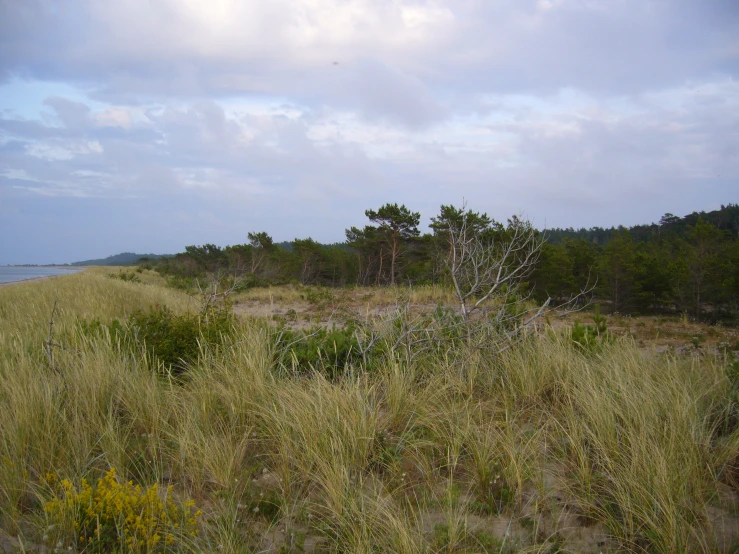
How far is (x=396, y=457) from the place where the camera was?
9.37ft

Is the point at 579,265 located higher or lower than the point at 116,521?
higher

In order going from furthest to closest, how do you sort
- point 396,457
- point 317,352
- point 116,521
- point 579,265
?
point 579,265, point 317,352, point 396,457, point 116,521

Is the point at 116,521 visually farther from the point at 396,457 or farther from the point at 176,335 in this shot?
the point at 176,335

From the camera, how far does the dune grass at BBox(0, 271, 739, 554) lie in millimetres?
2174

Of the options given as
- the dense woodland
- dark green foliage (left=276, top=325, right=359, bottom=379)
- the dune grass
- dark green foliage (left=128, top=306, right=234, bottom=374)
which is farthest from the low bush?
the dense woodland

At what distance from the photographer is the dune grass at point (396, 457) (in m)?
2.17

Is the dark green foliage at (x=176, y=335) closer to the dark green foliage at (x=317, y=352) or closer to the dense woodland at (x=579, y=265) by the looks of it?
the dark green foliage at (x=317, y=352)

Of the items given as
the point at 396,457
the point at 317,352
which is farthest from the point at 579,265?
the point at 396,457

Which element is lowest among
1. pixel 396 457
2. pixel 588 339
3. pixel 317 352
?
pixel 396 457

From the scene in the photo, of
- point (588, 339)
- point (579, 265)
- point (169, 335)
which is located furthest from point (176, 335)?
point (579, 265)

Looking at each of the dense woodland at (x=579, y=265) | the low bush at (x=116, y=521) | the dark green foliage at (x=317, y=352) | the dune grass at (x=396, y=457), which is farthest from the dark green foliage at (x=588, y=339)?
the dense woodland at (x=579, y=265)

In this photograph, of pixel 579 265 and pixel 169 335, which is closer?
pixel 169 335


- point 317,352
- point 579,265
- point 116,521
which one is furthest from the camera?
point 579,265

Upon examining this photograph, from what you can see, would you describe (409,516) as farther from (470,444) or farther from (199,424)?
(199,424)
